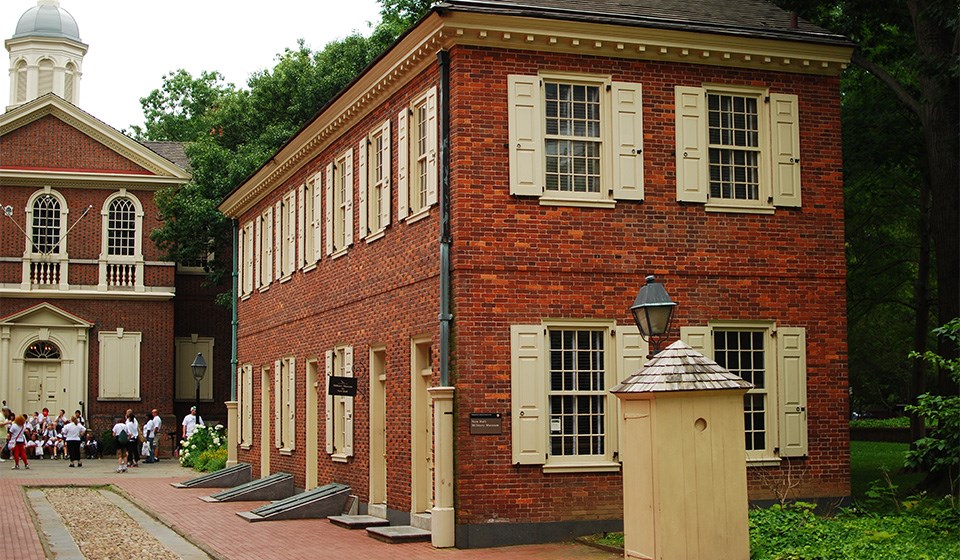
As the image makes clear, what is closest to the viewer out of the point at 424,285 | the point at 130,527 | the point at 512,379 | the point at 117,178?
the point at 512,379

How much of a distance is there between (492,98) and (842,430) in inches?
269

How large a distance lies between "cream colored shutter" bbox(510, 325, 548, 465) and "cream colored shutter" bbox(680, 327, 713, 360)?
82.0 inches

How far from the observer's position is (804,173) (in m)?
18.5

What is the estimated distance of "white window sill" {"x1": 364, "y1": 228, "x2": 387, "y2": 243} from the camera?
2003 centimetres

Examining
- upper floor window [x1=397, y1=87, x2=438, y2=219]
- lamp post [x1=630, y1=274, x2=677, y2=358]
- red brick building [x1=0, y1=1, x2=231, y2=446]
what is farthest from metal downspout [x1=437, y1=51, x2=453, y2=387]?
red brick building [x1=0, y1=1, x2=231, y2=446]

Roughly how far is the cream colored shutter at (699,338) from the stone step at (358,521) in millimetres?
5200

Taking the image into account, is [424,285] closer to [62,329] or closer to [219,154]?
[219,154]

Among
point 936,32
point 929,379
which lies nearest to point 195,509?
point 936,32

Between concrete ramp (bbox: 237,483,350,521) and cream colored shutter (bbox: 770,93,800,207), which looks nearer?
cream colored shutter (bbox: 770,93,800,207)

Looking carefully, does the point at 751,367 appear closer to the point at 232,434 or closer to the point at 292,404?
the point at 292,404

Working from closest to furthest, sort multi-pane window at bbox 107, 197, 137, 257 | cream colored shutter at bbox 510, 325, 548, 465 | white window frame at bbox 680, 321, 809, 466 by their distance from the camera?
cream colored shutter at bbox 510, 325, 548, 465
white window frame at bbox 680, 321, 809, 466
multi-pane window at bbox 107, 197, 137, 257

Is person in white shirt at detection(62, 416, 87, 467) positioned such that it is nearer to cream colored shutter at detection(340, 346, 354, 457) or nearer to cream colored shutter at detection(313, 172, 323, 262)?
cream colored shutter at detection(313, 172, 323, 262)

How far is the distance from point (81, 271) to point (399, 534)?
100 feet

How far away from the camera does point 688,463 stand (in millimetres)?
11570
